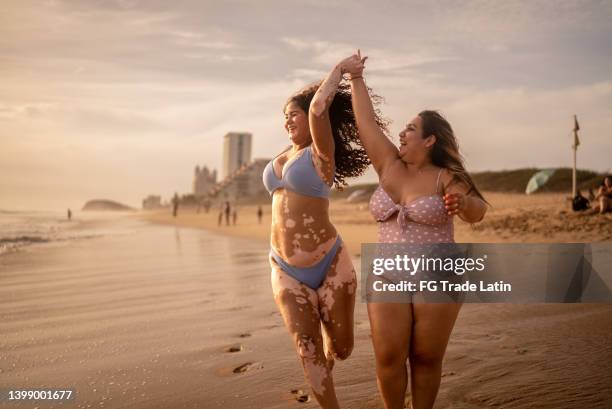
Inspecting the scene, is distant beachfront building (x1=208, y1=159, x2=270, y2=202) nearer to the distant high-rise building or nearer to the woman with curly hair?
the distant high-rise building

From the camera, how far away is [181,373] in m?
3.96

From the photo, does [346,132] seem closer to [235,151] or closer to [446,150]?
[446,150]

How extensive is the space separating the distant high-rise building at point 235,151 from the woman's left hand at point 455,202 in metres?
113

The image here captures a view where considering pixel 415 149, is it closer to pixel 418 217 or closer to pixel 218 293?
pixel 418 217

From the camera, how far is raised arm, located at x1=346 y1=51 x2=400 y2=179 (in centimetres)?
304

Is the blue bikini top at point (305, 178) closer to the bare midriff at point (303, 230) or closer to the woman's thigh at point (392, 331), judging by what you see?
the bare midriff at point (303, 230)

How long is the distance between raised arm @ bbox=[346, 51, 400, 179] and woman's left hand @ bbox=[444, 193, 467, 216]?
50 centimetres

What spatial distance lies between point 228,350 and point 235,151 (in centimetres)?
11211

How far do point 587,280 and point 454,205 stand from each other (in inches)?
262

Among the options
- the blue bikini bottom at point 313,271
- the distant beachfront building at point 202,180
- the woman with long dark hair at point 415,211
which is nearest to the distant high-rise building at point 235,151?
the distant beachfront building at point 202,180

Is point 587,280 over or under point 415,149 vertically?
under

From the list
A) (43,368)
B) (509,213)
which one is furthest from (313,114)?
(509,213)

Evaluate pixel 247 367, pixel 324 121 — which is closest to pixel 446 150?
pixel 324 121

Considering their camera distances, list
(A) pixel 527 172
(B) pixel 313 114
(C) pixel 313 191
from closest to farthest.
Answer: (B) pixel 313 114
(C) pixel 313 191
(A) pixel 527 172
